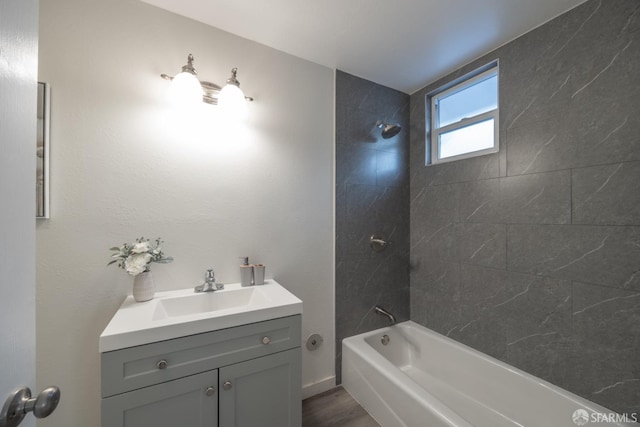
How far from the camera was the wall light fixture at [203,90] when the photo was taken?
1.23 meters

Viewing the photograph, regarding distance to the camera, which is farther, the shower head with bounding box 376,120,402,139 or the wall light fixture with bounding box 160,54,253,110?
the shower head with bounding box 376,120,402,139

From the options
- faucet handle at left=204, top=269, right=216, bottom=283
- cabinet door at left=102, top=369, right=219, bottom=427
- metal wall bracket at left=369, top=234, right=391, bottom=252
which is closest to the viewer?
cabinet door at left=102, top=369, right=219, bottom=427

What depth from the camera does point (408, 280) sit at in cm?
219

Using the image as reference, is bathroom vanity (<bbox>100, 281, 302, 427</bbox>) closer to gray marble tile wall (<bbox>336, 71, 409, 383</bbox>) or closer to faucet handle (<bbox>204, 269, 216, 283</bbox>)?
faucet handle (<bbox>204, 269, 216, 283</bbox>)

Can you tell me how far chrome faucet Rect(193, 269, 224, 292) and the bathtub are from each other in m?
1.08

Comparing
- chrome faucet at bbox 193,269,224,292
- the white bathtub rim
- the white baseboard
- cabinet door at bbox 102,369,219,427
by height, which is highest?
chrome faucet at bbox 193,269,224,292

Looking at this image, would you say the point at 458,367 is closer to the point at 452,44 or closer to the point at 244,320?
the point at 244,320

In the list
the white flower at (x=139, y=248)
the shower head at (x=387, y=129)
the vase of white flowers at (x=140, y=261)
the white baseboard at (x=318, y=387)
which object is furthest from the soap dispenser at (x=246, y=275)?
the shower head at (x=387, y=129)

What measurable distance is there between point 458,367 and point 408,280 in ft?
2.36

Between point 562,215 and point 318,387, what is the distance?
6.36 ft

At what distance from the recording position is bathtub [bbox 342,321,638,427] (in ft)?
4.00

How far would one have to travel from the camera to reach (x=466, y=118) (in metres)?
1.85

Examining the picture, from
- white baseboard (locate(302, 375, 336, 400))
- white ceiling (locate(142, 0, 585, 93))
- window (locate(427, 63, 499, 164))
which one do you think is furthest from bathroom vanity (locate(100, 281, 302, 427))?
window (locate(427, 63, 499, 164))

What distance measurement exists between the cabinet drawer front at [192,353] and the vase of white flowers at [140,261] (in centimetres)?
37
